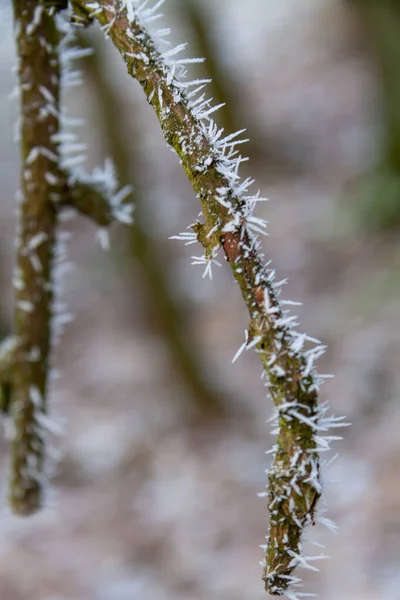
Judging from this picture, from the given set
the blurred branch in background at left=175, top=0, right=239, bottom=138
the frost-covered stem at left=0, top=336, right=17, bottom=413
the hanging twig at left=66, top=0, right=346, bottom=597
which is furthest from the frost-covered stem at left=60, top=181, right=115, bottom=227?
the blurred branch in background at left=175, top=0, right=239, bottom=138

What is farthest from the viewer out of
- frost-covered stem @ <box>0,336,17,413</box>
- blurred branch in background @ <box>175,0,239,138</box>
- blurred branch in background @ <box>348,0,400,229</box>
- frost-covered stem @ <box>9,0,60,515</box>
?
blurred branch in background @ <box>175,0,239,138</box>

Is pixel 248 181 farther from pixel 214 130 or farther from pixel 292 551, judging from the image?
pixel 292 551

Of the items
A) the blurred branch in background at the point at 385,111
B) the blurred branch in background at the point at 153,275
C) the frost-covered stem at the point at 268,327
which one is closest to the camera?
the frost-covered stem at the point at 268,327

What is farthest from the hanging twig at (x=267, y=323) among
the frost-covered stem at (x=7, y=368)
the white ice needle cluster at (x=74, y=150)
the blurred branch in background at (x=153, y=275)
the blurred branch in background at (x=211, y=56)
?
the blurred branch in background at (x=211, y=56)

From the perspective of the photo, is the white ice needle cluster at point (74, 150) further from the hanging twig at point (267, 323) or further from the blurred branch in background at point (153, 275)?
the blurred branch in background at point (153, 275)

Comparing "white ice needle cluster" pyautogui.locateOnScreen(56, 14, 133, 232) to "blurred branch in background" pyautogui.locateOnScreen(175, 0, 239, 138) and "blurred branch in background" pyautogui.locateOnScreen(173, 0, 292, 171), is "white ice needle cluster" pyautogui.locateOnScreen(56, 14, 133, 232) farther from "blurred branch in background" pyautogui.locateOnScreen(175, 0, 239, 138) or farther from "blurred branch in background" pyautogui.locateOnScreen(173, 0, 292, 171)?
"blurred branch in background" pyautogui.locateOnScreen(175, 0, 239, 138)

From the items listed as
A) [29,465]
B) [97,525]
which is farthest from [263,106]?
[29,465]
